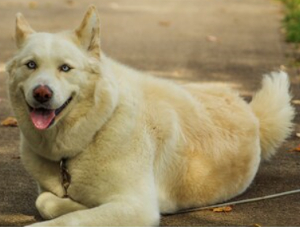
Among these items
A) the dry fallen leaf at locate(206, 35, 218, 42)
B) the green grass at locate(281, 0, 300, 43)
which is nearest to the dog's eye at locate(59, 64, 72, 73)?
the green grass at locate(281, 0, 300, 43)

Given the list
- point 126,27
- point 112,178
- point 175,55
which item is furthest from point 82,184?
point 126,27

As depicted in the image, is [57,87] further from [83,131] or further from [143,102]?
[143,102]

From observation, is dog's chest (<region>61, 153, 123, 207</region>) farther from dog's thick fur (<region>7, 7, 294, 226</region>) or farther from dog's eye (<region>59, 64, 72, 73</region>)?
dog's eye (<region>59, 64, 72, 73</region>)

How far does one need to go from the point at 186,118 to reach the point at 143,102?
38 cm

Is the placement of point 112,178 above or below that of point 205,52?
above

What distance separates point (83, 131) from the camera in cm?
551

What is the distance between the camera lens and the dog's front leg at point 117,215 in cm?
→ 524

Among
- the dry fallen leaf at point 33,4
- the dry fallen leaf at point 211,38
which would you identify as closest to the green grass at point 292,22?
the dry fallen leaf at point 211,38

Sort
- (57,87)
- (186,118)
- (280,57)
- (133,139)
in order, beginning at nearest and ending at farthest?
(57,87), (133,139), (186,118), (280,57)

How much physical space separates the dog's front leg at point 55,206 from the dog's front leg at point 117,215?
26 cm

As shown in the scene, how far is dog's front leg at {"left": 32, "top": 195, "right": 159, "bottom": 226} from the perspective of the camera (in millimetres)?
5238

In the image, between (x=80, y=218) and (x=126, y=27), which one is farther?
(x=126, y=27)

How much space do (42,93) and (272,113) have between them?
2344 mm

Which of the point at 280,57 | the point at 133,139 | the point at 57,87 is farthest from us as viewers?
the point at 280,57
